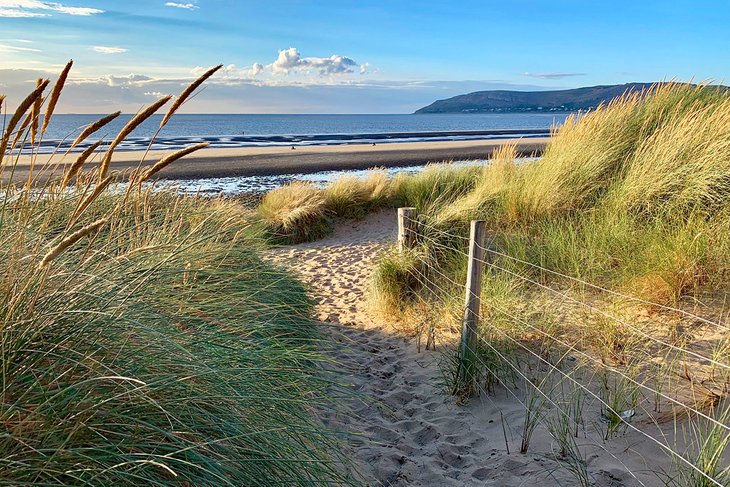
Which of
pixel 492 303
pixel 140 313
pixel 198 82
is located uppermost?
pixel 198 82

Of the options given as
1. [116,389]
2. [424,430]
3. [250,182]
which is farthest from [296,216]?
[250,182]

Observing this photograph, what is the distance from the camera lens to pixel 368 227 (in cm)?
1108

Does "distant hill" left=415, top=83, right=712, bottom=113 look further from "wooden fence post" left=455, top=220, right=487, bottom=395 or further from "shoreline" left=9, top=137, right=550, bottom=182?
"wooden fence post" left=455, top=220, right=487, bottom=395

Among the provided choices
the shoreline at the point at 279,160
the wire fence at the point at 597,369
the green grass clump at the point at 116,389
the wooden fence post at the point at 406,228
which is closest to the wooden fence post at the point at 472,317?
the wire fence at the point at 597,369

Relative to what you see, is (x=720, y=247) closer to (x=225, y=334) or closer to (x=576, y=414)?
(x=576, y=414)

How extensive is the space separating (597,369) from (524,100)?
174 meters

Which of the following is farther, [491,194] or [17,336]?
[491,194]

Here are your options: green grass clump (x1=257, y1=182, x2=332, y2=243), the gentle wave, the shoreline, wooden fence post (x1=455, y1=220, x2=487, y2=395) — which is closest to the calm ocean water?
the gentle wave

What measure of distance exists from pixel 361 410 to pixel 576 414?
1520mm

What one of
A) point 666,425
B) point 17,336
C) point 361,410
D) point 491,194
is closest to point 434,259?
point 491,194

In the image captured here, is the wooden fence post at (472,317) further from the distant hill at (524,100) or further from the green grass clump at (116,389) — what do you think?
the distant hill at (524,100)

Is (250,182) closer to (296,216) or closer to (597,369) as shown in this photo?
(296,216)

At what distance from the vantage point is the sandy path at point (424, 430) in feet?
11.0

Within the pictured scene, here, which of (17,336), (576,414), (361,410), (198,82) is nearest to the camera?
(17,336)
